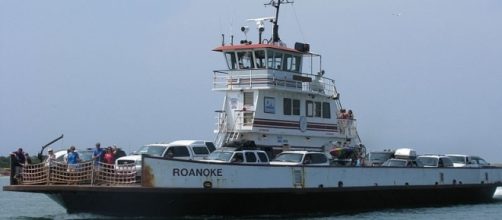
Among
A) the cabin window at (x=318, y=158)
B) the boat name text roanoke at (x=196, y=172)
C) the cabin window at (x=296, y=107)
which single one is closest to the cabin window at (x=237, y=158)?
the boat name text roanoke at (x=196, y=172)

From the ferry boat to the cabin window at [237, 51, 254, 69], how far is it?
0.04m

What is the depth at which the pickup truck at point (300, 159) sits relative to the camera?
2728 cm

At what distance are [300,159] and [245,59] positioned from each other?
4867 mm

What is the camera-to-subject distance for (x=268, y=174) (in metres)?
25.9

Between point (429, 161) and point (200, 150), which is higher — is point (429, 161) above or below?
below

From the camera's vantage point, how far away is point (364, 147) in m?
33.7

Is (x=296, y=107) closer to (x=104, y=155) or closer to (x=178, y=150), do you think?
(x=178, y=150)

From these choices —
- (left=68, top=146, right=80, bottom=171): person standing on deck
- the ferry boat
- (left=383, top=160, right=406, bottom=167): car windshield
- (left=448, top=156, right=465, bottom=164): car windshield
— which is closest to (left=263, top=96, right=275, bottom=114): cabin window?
the ferry boat

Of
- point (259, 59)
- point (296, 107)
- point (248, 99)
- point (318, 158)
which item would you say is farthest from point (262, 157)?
point (259, 59)

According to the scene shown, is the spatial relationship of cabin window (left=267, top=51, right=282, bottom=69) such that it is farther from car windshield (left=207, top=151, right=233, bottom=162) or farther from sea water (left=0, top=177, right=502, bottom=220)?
sea water (left=0, top=177, right=502, bottom=220)

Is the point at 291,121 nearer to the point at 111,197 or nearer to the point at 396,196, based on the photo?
the point at 396,196

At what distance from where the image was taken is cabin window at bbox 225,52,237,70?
3038 cm

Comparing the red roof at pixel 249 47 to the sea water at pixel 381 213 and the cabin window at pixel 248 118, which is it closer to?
the cabin window at pixel 248 118

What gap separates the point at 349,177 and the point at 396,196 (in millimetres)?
3164
